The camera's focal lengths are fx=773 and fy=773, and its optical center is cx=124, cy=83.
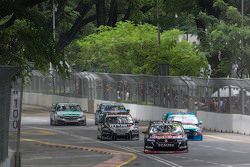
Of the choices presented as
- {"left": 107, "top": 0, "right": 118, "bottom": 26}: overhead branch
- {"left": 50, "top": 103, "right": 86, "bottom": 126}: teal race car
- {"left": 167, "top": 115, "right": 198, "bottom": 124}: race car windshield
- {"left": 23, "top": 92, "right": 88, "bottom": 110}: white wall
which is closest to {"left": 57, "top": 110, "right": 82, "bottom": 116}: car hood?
{"left": 50, "top": 103, "right": 86, "bottom": 126}: teal race car

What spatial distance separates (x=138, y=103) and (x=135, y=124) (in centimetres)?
2248

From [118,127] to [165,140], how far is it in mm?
7601

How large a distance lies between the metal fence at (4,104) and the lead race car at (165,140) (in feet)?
47.8

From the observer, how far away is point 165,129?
33.8 metres

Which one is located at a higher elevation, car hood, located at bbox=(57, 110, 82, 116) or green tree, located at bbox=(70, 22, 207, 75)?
green tree, located at bbox=(70, 22, 207, 75)

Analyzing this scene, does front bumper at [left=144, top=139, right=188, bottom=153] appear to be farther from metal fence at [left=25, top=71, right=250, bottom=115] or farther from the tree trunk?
the tree trunk

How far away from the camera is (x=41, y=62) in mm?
19328

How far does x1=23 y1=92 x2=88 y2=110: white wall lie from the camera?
75225 millimetres

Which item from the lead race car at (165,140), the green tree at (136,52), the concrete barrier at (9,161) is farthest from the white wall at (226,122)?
the concrete barrier at (9,161)

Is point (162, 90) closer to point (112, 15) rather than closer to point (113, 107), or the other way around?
point (113, 107)

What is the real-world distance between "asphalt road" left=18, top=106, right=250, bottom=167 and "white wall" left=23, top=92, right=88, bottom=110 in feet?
81.9

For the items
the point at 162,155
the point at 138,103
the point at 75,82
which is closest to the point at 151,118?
the point at 138,103

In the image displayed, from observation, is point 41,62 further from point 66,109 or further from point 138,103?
point 138,103

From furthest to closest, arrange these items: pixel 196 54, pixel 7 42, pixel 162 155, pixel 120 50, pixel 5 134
Answer: pixel 120 50 < pixel 196 54 < pixel 162 155 < pixel 7 42 < pixel 5 134
